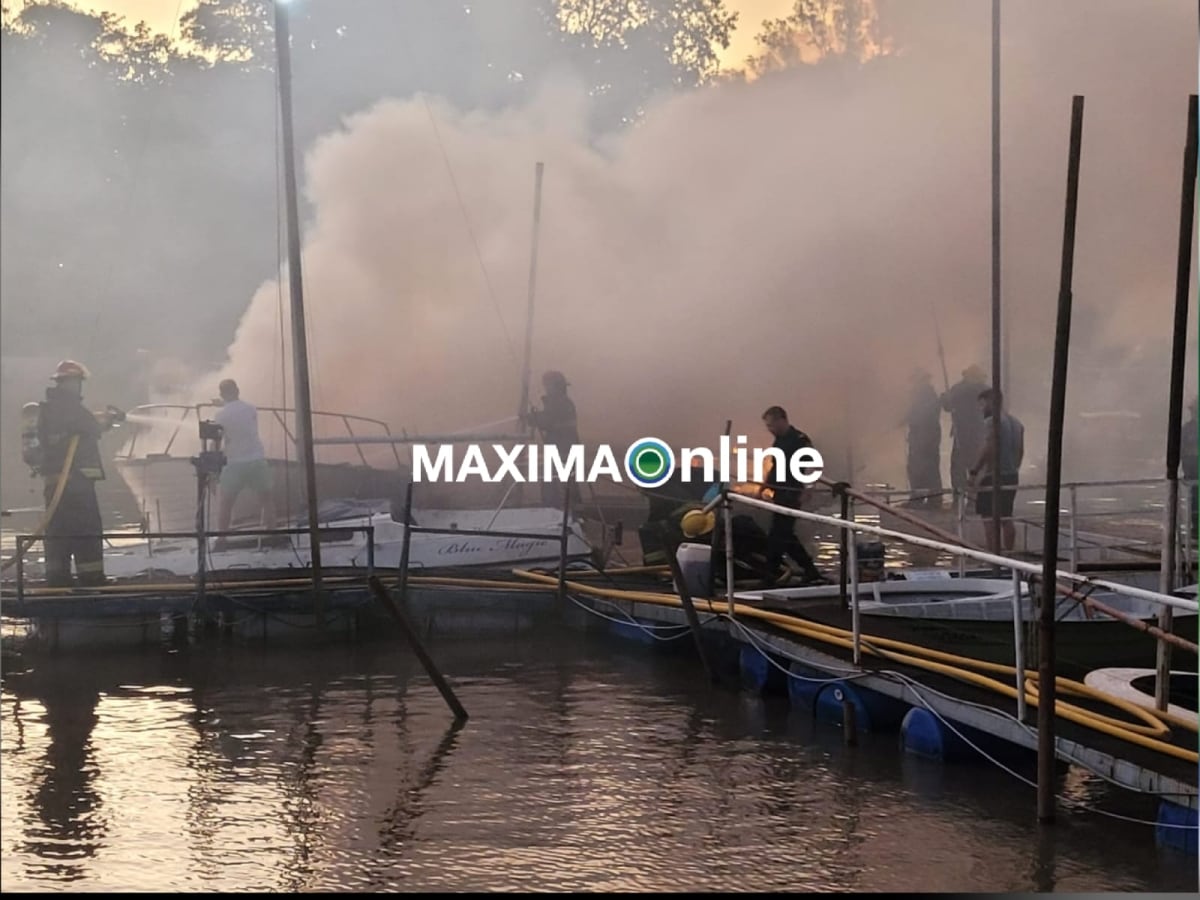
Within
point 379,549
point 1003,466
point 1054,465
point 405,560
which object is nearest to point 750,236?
point 1003,466

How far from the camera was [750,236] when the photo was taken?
659 inches

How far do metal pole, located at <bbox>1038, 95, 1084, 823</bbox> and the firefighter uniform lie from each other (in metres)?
7.91

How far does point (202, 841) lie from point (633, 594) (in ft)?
16.2

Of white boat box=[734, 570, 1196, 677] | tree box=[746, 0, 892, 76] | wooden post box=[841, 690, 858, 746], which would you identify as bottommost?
wooden post box=[841, 690, 858, 746]

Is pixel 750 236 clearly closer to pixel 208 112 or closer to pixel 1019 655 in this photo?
pixel 208 112

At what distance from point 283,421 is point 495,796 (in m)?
6.92

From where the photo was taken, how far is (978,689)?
25.5ft

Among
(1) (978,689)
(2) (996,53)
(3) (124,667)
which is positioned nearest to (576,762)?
(1) (978,689)

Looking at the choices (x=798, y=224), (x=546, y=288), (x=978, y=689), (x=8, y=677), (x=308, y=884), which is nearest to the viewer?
(x=308, y=884)

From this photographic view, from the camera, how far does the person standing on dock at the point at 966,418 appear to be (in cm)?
1477

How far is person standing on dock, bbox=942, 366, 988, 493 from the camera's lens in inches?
582

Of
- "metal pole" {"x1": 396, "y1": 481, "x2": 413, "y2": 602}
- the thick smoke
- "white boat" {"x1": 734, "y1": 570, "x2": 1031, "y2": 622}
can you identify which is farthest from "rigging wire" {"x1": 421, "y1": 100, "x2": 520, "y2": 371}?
"white boat" {"x1": 734, "y1": 570, "x2": 1031, "y2": 622}

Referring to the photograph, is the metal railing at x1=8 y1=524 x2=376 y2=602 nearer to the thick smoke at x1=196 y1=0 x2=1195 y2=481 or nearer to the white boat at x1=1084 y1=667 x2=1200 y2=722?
the thick smoke at x1=196 y1=0 x2=1195 y2=481

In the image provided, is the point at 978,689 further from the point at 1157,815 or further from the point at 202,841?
the point at 202,841
